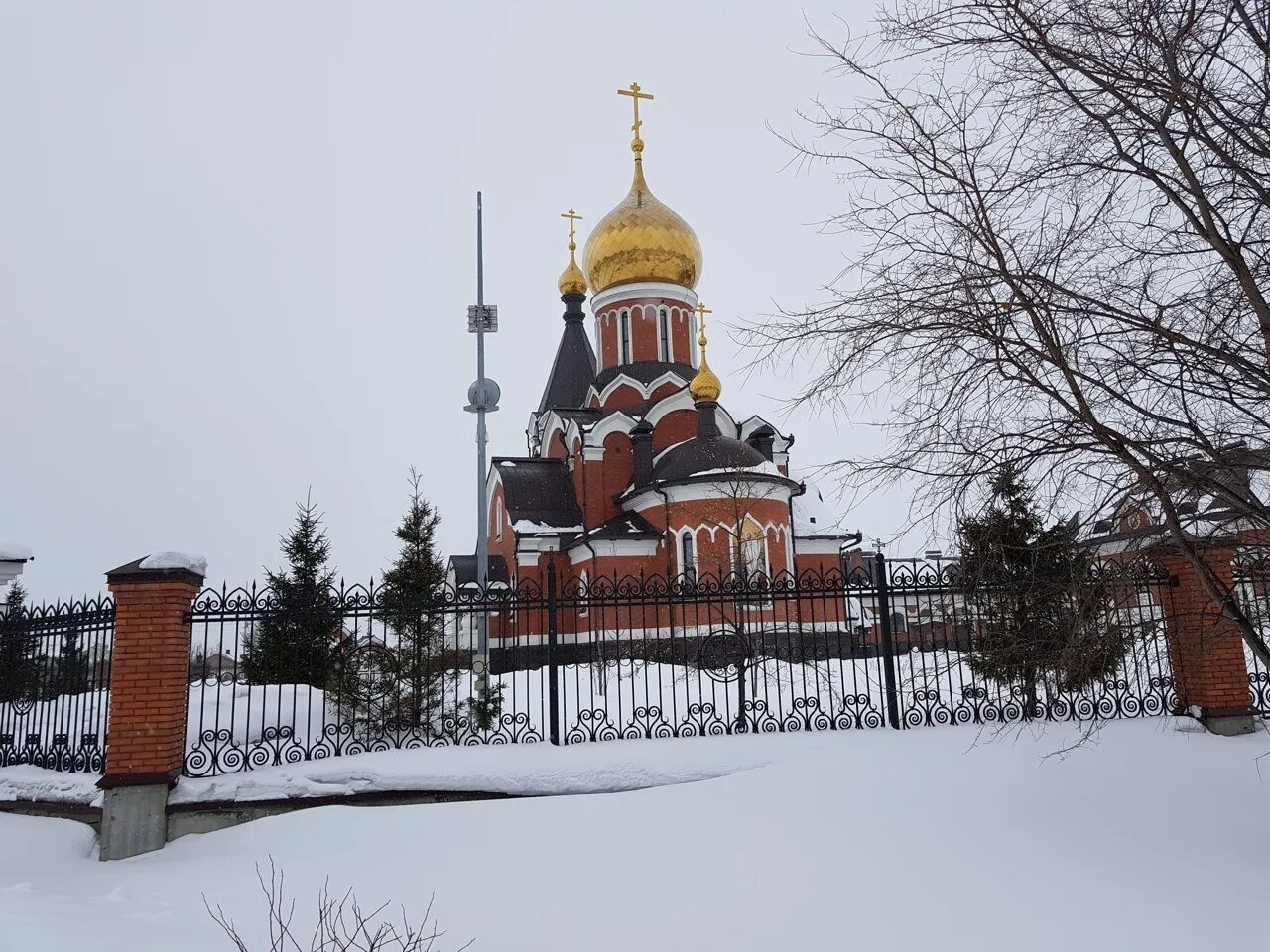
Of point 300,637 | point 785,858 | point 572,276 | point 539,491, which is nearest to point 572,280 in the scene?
point 572,276

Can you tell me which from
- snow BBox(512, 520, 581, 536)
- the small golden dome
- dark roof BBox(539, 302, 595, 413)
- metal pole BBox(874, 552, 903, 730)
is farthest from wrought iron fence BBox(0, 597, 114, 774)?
dark roof BBox(539, 302, 595, 413)

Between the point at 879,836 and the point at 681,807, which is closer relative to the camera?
the point at 879,836

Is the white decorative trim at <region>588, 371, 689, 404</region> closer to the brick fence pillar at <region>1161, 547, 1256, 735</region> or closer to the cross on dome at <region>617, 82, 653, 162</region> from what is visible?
the cross on dome at <region>617, 82, 653, 162</region>

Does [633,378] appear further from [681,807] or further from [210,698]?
[681,807]

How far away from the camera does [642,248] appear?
26500mm

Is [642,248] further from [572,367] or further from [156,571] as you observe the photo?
[156,571]

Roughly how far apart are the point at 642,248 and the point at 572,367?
565 cm

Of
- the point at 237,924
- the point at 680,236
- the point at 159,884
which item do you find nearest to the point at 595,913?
the point at 237,924

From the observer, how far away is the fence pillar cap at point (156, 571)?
258 inches

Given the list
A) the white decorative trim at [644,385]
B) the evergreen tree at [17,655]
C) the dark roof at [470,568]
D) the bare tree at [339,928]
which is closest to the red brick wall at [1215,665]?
the bare tree at [339,928]

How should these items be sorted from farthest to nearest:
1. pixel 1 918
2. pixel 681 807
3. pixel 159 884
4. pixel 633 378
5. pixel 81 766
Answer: pixel 633 378 → pixel 81 766 → pixel 681 807 → pixel 159 884 → pixel 1 918

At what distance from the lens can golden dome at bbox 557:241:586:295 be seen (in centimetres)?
3225

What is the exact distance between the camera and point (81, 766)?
6.98m

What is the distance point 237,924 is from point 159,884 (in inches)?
→ 40.9
